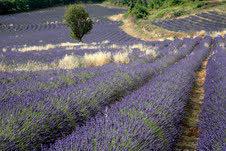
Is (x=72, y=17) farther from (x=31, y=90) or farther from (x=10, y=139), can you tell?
(x=10, y=139)

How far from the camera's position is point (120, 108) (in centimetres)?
573

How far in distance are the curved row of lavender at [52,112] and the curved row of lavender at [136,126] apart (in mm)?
271

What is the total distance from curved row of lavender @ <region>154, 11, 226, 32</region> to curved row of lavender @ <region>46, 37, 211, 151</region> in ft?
Answer: 116

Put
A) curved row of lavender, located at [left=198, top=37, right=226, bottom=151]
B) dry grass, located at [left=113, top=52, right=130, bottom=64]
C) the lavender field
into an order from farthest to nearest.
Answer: dry grass, located at [left=113, top=52, right=130, bottom=64] < curved row of lavender, located at [left=198, top=37, right=226, bottom=151] < the lavender field

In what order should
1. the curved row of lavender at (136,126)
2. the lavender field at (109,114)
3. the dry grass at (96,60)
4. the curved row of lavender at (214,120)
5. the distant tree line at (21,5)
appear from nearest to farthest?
the curved row of lavender at (136,126)
the lavender field at (109,114)
the curved row of lavender at (214,120)
the dry grass at (96,60)
the distant tree line at (21,5)

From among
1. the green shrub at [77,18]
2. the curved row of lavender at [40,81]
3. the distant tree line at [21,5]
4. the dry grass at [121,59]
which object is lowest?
the distant tree line at [21,5]

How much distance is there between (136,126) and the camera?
487 centimetres

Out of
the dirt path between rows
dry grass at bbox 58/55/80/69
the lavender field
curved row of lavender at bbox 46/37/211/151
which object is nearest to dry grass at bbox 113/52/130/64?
dry grass at bbox 58/55/80/69

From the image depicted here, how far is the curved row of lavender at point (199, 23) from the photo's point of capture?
4272 centimetres

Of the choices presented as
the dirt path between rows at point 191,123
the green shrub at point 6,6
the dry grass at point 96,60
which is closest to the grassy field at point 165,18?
the dry grass at point 96,60

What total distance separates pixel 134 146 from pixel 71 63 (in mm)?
8110

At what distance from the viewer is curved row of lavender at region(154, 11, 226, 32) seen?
42.7 meters

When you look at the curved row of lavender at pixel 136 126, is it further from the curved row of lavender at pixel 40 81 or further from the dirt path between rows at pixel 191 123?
the curved row of lavender at pixel 40 81

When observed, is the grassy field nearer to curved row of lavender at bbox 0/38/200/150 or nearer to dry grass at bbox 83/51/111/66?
dry grass at bbox 83/51/111/66
